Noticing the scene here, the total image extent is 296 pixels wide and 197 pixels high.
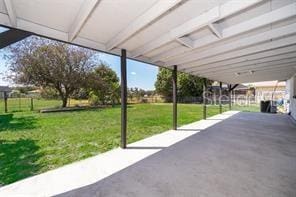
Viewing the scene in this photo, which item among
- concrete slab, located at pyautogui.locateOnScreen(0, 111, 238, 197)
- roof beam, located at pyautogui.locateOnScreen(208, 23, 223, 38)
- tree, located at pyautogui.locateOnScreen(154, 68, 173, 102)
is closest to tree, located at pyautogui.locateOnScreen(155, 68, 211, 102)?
tree, located at pyautogui.locateOnScreen(154, 68, 173, 102)

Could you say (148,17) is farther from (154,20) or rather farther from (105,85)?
(105,85)

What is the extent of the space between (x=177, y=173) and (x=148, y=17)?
7.52 feet

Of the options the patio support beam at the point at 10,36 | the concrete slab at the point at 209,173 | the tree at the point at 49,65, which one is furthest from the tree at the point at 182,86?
the patio support beam at the point at 10,36

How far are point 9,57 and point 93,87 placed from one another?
5673 millimetres

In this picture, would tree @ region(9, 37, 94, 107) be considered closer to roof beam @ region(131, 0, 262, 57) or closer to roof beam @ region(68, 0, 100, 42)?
roof beam @ region(68, 0, 100, 42)

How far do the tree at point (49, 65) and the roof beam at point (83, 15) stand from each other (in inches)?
465

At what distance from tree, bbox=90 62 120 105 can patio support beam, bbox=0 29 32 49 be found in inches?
512

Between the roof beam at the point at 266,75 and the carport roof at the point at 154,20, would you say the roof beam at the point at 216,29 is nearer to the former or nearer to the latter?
the carport roof at the point at 154,20

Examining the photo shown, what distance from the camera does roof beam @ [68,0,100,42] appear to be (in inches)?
92.5

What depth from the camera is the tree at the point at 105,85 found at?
16094mm

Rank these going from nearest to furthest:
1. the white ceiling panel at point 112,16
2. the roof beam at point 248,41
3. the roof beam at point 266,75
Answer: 1. the white ceiling panel at point 112,16
2. the roof beam at point 248,41
3. the roof beam at point 266,75

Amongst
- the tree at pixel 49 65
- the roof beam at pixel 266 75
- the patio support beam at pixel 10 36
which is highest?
the tree at pixel 49 65

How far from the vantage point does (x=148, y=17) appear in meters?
2.70

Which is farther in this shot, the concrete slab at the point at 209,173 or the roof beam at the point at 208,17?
the concrete slab at the point at 209,173
